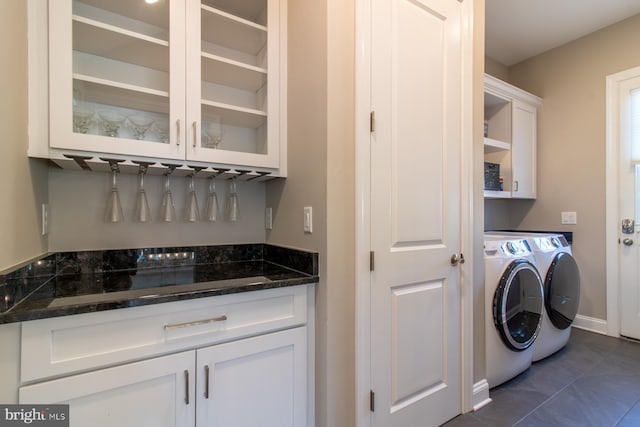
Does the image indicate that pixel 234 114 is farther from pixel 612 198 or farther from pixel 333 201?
pixel 612 198

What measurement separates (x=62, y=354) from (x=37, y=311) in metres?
Result: 0.16

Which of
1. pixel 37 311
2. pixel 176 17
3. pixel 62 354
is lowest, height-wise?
pixel 62 354

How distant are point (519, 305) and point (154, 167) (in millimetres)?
2322

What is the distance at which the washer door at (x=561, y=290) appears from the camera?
2225mm

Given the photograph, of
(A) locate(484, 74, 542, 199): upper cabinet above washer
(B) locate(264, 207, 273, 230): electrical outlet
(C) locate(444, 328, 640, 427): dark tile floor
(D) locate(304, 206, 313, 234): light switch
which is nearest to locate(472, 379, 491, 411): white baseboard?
(C) locate(444, 328, 640, 427): dark tile floor

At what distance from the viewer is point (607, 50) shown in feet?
8.77

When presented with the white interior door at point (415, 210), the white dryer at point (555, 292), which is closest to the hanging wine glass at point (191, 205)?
the white interior door at point (415, 210)

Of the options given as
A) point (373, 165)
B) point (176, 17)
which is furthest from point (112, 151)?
point (373, 165)

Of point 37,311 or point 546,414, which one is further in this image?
point 546,414

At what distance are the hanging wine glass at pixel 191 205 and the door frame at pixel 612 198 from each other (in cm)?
346

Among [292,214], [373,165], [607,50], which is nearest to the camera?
[373,165]

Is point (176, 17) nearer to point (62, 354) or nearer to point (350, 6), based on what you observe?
point (350, 6)

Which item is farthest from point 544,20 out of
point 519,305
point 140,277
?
point 140,277

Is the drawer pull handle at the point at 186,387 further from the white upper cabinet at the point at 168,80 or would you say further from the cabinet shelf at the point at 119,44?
the cabinet shelf at the point at 119,44
